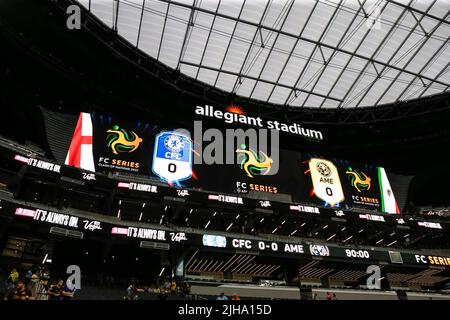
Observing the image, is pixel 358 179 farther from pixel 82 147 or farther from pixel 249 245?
pixel 82 147

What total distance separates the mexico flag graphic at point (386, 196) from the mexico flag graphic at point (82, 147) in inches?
1121

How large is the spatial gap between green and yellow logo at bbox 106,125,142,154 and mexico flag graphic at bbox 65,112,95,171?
5.45 ft

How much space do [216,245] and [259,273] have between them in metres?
7.53

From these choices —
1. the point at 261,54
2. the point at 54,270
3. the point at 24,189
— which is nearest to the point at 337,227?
the point at 261,54

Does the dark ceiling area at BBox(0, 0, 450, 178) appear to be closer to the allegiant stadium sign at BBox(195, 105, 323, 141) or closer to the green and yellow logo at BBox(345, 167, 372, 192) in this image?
the allegiant stadium sign at BBox(195, 105, 323, 141)

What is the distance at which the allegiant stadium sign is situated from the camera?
118 feet

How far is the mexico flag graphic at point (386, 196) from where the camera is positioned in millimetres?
39362

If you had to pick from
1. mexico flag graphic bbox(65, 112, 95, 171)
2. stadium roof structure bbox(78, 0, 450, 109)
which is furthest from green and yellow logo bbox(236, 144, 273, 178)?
mexico flag graphic bbox(65, 112, 95, 171)

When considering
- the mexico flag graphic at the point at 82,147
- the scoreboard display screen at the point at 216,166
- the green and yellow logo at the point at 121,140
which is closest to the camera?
the mexico flag graphic at the point at 82,147

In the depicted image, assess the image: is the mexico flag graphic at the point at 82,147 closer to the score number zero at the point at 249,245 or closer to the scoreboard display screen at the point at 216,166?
the scoreboard display screen at the point at 216,166

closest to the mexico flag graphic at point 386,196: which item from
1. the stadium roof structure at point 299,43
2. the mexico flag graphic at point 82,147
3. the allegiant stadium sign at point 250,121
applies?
the stadium roof structure at point 299,43

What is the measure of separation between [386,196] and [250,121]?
16447mm

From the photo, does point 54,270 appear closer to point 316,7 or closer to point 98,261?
point 98,261

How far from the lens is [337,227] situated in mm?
37375
